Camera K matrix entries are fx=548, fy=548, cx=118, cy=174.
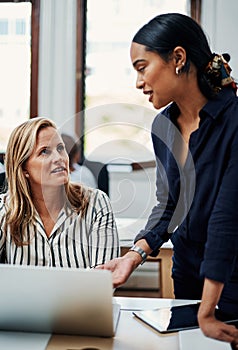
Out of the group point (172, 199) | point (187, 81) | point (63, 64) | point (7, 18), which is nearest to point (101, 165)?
point (63, 64)

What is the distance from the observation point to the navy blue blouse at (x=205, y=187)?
3.81 ft

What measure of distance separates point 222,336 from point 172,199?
1.72 ft

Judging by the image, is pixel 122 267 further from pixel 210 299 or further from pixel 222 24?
pixel 222 24

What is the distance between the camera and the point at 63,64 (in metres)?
4.12

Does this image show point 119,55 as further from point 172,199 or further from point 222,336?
point 222,336

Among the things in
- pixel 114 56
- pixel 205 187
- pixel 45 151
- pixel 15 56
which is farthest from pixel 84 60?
pixel 205 187

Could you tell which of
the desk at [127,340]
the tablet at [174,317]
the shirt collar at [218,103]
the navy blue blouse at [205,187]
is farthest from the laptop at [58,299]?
the shirt collar at [218,103]

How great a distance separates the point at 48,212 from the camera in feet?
6.22

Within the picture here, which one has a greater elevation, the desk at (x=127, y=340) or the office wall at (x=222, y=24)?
the office wall at (x=222, y=24)

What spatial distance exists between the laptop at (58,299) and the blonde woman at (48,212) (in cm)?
54

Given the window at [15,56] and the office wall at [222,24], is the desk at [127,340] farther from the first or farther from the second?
the window at [15,56]

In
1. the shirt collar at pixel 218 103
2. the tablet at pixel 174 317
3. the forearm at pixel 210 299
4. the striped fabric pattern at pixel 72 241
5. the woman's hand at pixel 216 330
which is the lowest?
the striped fabric pattern at pixel 72 241

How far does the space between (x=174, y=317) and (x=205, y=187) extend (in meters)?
0.34

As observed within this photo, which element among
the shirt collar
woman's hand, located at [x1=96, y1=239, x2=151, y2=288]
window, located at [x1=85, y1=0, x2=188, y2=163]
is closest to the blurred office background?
window, located at [x1=85, y1=0, x2=188, y2=163]
